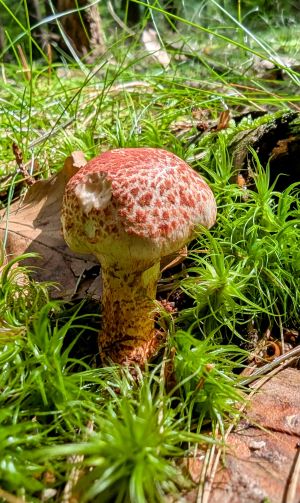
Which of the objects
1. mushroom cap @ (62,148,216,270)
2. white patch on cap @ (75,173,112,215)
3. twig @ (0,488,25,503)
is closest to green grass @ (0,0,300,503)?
twig @ (0,488,25,503)

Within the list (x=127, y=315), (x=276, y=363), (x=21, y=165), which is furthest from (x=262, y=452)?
(x=21, y=165)

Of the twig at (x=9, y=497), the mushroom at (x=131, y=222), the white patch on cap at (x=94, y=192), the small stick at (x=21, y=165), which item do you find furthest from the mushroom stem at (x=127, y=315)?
the small stick at (x=21, y=165)

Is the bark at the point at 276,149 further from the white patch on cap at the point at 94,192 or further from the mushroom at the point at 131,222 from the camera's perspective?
the white patch on cap at the point at 94,192

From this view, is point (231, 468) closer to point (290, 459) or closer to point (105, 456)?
point (290, 459)

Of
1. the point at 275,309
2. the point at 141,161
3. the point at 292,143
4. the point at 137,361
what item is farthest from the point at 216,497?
the point at 292,143

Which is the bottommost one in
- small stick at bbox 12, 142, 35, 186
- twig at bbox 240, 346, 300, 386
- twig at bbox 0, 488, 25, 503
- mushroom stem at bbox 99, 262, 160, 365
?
twig at bbox 240, 346, 300, 386

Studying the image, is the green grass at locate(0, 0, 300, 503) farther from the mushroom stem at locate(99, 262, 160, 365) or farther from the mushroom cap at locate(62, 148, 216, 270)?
the mushroom cap at locate(62, 148, 216, 270)
